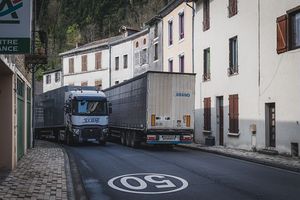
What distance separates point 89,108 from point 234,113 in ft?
25.9

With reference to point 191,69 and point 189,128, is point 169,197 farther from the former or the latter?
point 191,69

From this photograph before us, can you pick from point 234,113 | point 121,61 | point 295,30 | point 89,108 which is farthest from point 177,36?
point 121,61

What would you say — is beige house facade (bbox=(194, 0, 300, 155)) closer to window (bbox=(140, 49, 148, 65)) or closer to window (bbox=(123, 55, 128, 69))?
window (bbox=(140, 49, 148, 65))

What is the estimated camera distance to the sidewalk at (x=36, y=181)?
30.0ft

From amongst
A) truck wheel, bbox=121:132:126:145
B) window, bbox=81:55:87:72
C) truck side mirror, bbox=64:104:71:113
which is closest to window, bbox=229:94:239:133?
truck wheel, bbox=121:132:126:145

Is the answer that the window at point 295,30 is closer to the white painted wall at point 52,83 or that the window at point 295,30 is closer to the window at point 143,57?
the window at point 143,57

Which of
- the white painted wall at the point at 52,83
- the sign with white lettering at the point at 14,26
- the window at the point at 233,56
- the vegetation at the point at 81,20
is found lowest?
the sign with white lettering at the point at 14,26

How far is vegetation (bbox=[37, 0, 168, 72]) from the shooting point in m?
67.1

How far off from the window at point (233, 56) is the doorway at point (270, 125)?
12.4ft

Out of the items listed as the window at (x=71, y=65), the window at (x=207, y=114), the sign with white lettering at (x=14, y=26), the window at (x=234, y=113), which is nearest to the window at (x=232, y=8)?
the window at (x=234, y=113)

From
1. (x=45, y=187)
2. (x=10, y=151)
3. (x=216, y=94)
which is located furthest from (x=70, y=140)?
(x=45, y=187)

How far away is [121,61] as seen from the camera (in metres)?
50.7

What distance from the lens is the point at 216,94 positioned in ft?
82.5

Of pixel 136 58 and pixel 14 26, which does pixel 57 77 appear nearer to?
pixel 136 58
